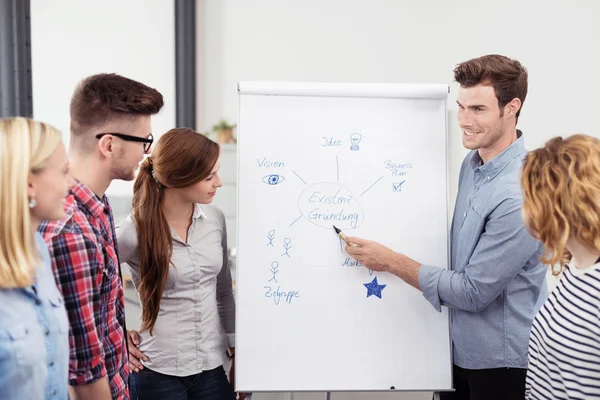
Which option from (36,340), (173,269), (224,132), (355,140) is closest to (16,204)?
(36,340)

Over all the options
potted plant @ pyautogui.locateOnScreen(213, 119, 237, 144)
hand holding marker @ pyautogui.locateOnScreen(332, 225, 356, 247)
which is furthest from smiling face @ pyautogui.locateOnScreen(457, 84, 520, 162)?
potted plant @ pyautogui.locateOnScreen(213, 119, 237, 144)

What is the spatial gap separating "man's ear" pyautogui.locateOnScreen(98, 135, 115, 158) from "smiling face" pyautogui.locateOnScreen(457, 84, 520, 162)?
3.39 feet

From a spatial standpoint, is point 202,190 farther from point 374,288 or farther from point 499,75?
point 499,75

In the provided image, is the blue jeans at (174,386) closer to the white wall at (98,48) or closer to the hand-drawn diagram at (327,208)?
the hand-drawn diagram at (327,208)

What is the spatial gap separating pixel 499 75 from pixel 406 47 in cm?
152

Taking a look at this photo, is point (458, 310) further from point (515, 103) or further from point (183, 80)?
point (183, 80)

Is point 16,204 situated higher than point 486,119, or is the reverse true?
point 486,119

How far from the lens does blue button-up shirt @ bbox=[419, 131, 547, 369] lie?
162cm

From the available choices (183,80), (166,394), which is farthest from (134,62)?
(166,394)

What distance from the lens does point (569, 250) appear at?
4.28 feet

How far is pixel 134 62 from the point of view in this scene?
11.1 feet

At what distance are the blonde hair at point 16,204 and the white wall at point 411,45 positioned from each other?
7.66ft

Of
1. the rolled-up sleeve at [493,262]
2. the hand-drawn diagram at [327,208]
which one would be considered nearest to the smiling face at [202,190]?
the hand-drawn diagram at [327,208]

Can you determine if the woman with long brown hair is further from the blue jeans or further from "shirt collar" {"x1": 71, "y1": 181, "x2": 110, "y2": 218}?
"shirt collar" {"x1": 71, "y1": 181, "x2": 110, "y2": 218}
